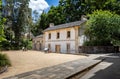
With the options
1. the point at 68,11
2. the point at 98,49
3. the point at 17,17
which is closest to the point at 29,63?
the point at 98,49

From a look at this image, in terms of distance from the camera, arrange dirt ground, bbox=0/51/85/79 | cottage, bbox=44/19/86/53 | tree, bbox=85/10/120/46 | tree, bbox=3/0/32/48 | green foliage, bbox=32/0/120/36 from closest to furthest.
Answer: dirt ground, bbox=0/51/85/79
tree, bbox=85/10/120/46
cottage, bbox=44/19/86/53
tree, bbox=3/0/32/48
green foliage, bbox=32/0/120/36

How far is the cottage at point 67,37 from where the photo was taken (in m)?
33.2

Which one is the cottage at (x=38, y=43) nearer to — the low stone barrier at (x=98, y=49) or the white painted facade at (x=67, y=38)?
the white painted facade at (x=67, y=38)

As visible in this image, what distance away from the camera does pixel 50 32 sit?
135 ft

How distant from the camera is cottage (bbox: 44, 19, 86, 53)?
3316 cm

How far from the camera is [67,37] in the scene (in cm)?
3541

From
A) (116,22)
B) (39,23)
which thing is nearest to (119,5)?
(116,22)

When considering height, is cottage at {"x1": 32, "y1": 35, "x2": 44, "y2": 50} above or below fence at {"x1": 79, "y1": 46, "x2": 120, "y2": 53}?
above

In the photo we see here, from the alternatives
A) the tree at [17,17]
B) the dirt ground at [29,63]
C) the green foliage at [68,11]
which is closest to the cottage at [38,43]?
the tree at [17,17]

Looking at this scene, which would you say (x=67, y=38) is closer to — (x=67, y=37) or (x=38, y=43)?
(x=67, y=37)

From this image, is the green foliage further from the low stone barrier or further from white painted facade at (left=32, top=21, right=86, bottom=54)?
the low stone barrier

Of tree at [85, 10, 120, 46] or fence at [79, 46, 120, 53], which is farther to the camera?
fence at [79, 46, 120, 53]

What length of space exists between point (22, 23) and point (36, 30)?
16.0 metres

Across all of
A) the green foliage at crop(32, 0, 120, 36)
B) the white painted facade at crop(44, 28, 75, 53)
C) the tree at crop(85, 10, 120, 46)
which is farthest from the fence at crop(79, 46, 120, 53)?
the green foliage at crop(32, 0, 120, 36)
